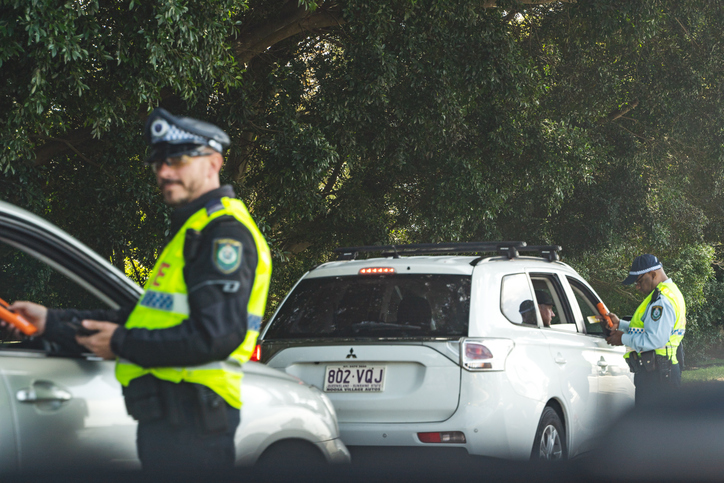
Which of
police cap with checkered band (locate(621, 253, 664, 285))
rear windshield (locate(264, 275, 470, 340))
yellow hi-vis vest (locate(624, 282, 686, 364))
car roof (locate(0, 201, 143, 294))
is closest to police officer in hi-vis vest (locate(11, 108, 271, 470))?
car roof (locate(0, 201, 143, 294))

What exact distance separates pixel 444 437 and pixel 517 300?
1.10m

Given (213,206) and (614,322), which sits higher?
(213,206)

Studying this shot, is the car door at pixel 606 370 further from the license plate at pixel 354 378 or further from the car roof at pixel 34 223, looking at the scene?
the car roof at pixel 34 223

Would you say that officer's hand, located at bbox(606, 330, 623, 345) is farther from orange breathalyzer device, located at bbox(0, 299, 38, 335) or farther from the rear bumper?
orange breathalyzer device, located at bbox(0, 299, 38, 335)

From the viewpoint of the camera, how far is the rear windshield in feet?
15.9

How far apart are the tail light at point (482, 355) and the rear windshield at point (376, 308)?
0.13 m

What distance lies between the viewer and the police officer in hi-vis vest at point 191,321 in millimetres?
2250

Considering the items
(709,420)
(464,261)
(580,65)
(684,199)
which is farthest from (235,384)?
(684,199)

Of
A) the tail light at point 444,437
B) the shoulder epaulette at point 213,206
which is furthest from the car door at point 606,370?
the shoulder epaulette at point 213,206

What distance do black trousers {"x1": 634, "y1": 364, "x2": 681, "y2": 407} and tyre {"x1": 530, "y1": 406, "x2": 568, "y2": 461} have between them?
132 cm

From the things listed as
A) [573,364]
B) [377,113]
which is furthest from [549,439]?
[377,113]

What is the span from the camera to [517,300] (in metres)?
5.20

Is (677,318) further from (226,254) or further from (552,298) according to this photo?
(226,254)

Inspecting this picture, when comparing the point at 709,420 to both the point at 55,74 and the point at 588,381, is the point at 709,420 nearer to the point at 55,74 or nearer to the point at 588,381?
the point at 588,381
